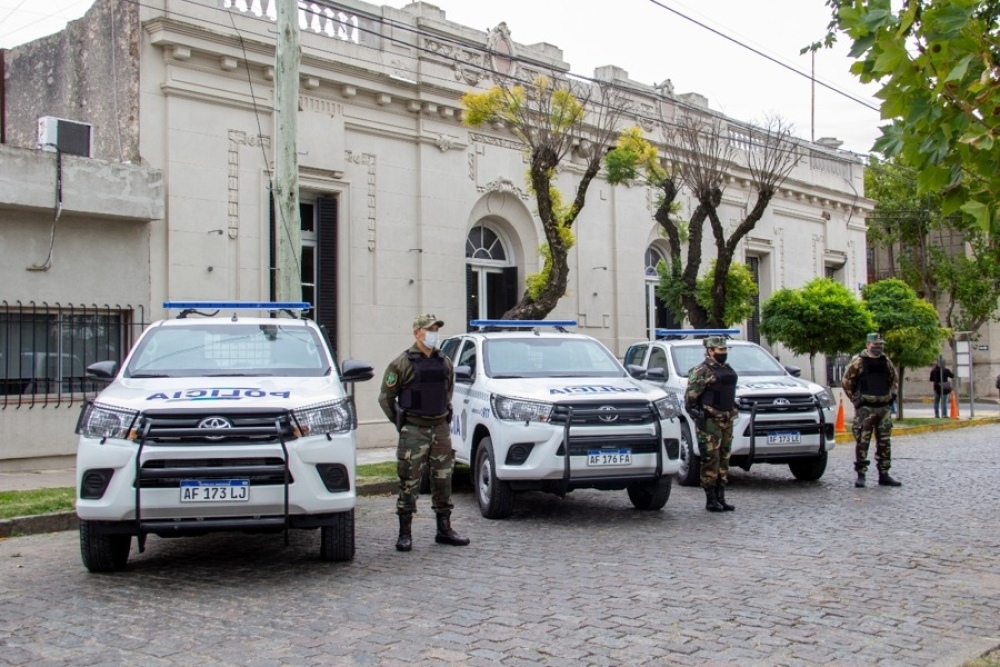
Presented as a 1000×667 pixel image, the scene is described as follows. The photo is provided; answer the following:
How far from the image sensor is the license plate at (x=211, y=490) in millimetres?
7057

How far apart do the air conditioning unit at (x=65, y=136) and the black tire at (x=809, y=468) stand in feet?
35.4

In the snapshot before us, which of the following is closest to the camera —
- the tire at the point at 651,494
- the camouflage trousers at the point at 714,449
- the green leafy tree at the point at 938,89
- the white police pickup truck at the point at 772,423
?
the green leafy tree at the point at 938,89

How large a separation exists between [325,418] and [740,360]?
7999 millimetres

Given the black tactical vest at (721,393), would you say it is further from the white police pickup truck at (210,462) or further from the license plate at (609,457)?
the white police pickup truck at (210,462)

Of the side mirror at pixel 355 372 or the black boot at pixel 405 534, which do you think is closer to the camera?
the side mirror at pixel 355 372

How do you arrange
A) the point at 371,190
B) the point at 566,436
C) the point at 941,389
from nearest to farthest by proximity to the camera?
the point at 566,436 < the point at 371,190 < the point at 941,389

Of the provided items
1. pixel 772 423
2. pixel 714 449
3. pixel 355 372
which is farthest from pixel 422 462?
pixel 772 423

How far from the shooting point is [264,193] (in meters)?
17.2

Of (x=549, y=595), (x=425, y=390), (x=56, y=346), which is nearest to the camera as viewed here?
(x=549, y=595)

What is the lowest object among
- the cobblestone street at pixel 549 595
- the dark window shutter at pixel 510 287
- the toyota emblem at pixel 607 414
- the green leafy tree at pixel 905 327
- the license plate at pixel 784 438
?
the cobblestone street at pixel 549 595

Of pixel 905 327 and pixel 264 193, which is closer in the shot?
pixel 264 193

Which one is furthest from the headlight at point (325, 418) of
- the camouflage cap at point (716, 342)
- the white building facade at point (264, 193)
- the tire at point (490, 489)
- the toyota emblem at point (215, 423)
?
the white building facade at point (264, 193)

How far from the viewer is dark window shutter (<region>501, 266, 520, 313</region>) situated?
72.0 feet

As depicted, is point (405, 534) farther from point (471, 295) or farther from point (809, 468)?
point (471, 295)
